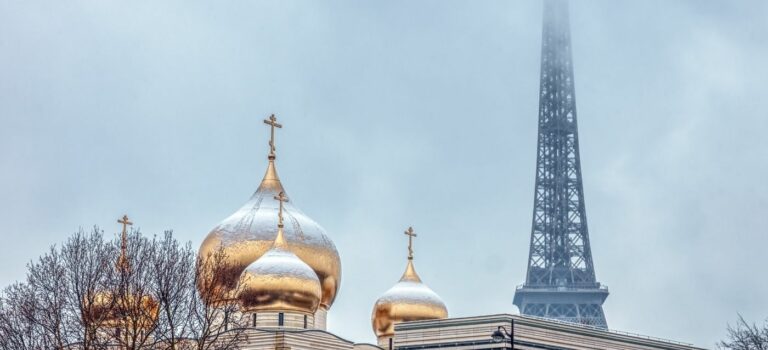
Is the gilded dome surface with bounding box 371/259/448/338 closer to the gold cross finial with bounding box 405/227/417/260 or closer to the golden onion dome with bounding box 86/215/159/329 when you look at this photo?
the gold cross finial with bounding box 405/227/417/260

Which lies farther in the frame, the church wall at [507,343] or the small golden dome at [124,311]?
the church wall at [507,343]

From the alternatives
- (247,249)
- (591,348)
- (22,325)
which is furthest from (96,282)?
(591,348)

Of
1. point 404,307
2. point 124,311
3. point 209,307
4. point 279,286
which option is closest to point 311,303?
point 279,286

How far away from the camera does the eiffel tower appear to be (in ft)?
434

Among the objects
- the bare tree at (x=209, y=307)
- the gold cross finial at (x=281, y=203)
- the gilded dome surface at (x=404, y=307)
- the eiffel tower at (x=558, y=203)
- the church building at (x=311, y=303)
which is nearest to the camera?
the bare tree at (x=209, y=307)

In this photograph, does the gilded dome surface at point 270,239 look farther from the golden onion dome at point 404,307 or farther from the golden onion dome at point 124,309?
the golden onion dome at point 124,309

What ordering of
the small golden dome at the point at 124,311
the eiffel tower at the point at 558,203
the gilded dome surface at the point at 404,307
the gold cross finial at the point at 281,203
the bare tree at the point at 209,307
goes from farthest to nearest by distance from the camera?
the eiffel tower at the point at 558,203, the gilded dome surface at the point at 404,307, the gold cross finial at the point at 281,203, the bare tree at the point at 209,307, the small golden dome at the point at 124,311

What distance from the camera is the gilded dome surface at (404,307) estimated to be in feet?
214

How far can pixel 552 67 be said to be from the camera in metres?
151

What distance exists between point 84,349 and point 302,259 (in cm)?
2092

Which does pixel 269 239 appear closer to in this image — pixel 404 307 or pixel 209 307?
pixel 404 307

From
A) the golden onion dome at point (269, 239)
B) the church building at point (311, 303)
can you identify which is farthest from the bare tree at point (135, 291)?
the golden onion dome at point (269, 239)

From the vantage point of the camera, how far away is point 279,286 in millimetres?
57562

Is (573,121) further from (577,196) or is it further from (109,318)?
(109,318)
